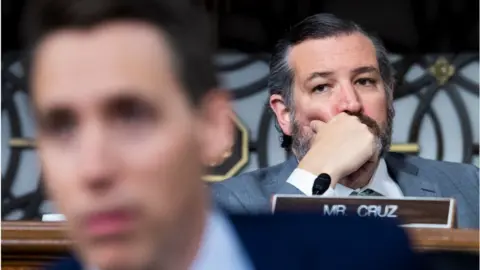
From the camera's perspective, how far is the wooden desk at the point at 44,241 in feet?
2.37

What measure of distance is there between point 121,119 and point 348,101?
1.89 feet

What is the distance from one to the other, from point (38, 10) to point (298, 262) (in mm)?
204

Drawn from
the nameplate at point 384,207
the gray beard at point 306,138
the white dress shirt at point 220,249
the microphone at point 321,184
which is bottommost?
the nameplate at point 384,207

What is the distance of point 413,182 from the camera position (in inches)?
37.8

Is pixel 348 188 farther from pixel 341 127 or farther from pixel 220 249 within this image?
pixel 220 249

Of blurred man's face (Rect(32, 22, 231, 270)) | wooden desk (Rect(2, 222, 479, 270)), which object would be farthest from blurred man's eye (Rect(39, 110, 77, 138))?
wooden desk (Rect(2, 222, 479, 270))

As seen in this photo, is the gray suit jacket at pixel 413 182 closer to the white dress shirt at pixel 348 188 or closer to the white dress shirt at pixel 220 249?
the white dress shirt at pixel 348 188

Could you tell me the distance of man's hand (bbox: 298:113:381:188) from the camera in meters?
0.90

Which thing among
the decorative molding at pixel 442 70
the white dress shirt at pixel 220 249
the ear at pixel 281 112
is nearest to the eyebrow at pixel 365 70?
the ear at pixel 281 112

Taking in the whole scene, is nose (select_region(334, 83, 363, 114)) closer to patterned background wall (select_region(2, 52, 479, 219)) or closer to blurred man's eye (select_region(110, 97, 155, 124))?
patterned background wall (select_region(2, 52, 479, 219))

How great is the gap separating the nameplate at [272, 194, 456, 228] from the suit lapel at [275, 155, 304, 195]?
2.4 inches

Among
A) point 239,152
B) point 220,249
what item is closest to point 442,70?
point 239,152

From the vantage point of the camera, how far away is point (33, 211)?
39.2 inches

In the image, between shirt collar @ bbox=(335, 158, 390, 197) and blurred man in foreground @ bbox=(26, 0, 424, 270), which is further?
shirt collar @ bbox=(335, 158, 390, 197)
